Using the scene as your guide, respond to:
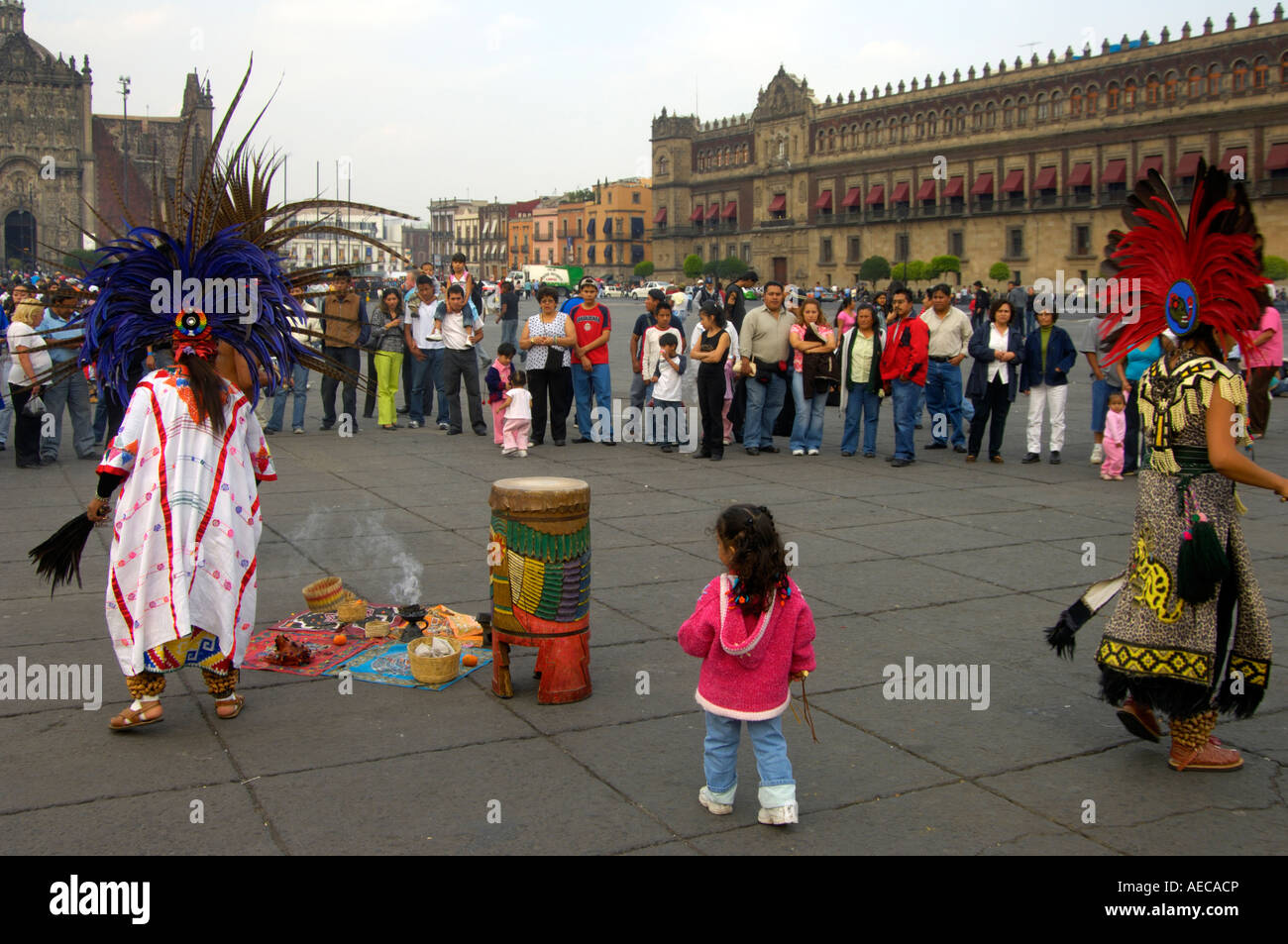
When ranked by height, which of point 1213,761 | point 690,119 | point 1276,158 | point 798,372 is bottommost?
point 1213,761

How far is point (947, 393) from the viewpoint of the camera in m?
12.7

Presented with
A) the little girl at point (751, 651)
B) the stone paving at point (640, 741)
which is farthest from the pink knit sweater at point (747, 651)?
the stone paving at point (640, 741)

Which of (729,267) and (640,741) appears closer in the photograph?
(640,741)

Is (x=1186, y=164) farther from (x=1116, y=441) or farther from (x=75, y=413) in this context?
(x=75, y=413)

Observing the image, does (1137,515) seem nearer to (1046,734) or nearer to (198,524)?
(1046,734)

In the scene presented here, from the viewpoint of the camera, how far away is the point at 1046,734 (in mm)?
4605

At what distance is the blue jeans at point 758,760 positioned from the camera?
12.3ft

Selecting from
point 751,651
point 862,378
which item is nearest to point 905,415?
point 862,378

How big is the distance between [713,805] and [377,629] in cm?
249

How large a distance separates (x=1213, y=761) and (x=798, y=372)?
8.34 meters

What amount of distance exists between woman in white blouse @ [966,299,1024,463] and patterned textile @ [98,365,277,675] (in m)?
8.63

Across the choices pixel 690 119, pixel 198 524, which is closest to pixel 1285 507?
pixel 198 524

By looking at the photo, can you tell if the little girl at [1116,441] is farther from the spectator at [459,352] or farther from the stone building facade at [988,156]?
the stone building facade at [988,156]

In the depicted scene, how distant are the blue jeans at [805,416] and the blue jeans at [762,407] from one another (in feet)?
0.51
